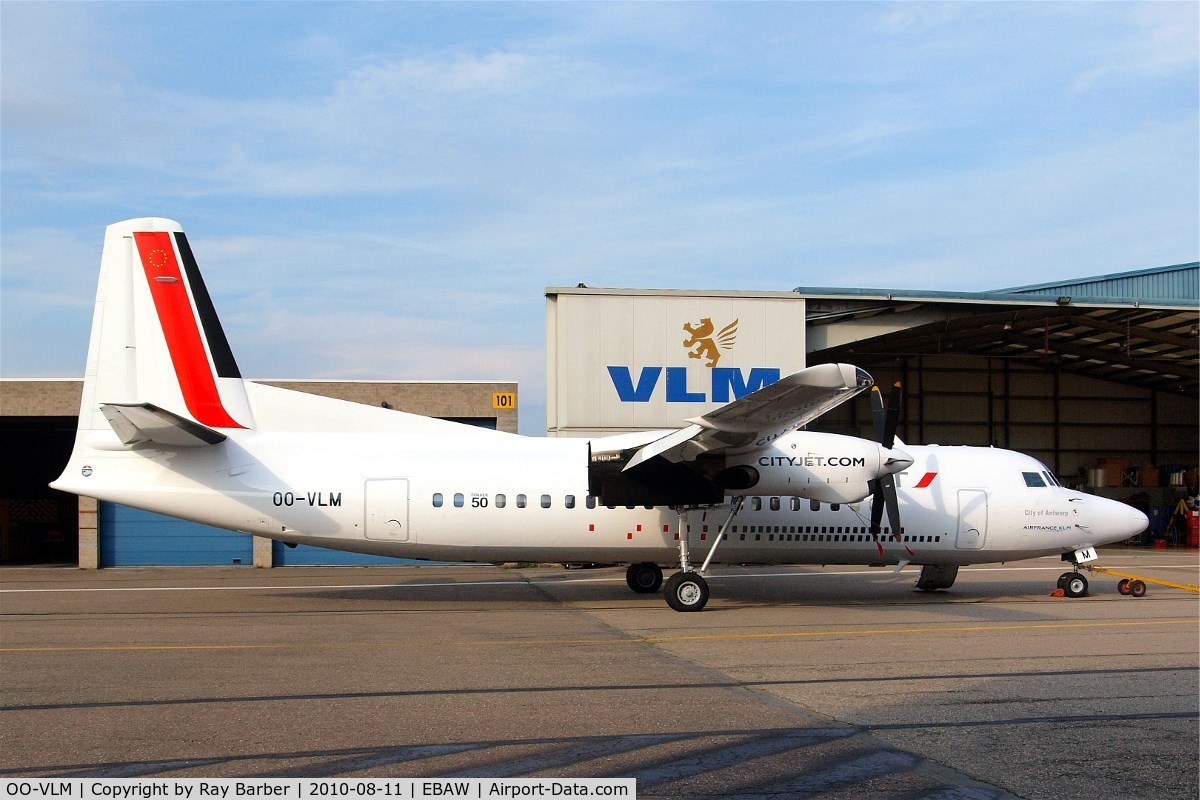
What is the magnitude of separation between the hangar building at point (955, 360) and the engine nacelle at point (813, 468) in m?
10.8

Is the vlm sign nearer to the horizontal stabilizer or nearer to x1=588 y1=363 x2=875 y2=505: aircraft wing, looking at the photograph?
x1=588 y1=363 x2=875 y2=505: aircraft wing

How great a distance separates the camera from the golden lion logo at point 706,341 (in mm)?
26562

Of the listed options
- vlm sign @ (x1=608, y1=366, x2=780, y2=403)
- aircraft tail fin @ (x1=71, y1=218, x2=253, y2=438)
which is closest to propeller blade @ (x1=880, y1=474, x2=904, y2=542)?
vlm sign @ (x1=608, y1=366, x2=780, y2=403)

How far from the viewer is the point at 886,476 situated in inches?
632

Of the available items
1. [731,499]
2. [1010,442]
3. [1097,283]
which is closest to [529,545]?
[731,499]

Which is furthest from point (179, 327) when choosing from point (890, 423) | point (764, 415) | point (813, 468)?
point (890, 423)

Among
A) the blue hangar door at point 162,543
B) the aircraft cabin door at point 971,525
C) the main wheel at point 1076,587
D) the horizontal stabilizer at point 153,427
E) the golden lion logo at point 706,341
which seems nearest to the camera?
the horizontal stabilizer at point 153,427

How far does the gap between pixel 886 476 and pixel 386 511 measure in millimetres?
8292

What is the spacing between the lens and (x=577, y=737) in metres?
7.42

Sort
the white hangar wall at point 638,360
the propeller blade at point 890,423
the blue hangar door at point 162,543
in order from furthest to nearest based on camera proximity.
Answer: the blue hangar door at point 162,543 → the white hangar wall at point 638,360 → the propeller blade at point 890,423

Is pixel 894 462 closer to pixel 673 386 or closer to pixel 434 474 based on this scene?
pixel 434 474

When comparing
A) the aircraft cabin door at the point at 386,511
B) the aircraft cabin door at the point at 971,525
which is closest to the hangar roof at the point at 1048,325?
the aircraft cabin door at the point at 971,525

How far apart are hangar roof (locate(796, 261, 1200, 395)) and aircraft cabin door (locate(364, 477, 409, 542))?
15.7 metres
